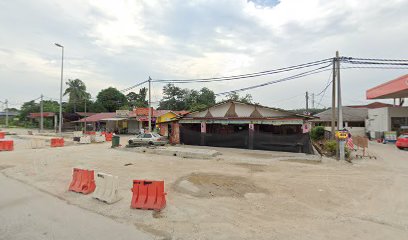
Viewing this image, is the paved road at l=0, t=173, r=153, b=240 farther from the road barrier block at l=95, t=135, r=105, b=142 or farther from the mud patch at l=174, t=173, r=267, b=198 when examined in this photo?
the road barrier block at l=95, t=135, r=105, b=142

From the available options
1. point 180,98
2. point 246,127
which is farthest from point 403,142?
point 180,98

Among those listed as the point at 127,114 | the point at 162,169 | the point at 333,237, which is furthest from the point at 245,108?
the point at 127,114

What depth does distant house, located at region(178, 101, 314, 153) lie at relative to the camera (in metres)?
19.4

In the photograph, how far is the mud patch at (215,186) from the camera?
28.4ft

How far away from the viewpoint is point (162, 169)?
13266 mm

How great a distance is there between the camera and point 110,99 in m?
74.1

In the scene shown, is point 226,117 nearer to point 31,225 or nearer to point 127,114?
point 31,225

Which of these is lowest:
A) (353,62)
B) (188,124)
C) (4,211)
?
(4,211)

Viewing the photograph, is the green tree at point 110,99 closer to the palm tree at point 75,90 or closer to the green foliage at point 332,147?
the palm tree at point 75,90

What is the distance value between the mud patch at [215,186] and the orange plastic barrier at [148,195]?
67.6 inches

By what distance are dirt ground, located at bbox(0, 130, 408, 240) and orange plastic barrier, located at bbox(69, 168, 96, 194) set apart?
0.89 feet

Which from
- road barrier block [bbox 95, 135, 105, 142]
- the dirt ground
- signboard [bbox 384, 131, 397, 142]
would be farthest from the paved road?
signboard [bbox 384, 131, 397, 142]

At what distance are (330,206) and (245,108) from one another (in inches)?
618

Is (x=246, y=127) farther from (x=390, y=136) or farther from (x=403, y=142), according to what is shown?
(x=390, y=136)
